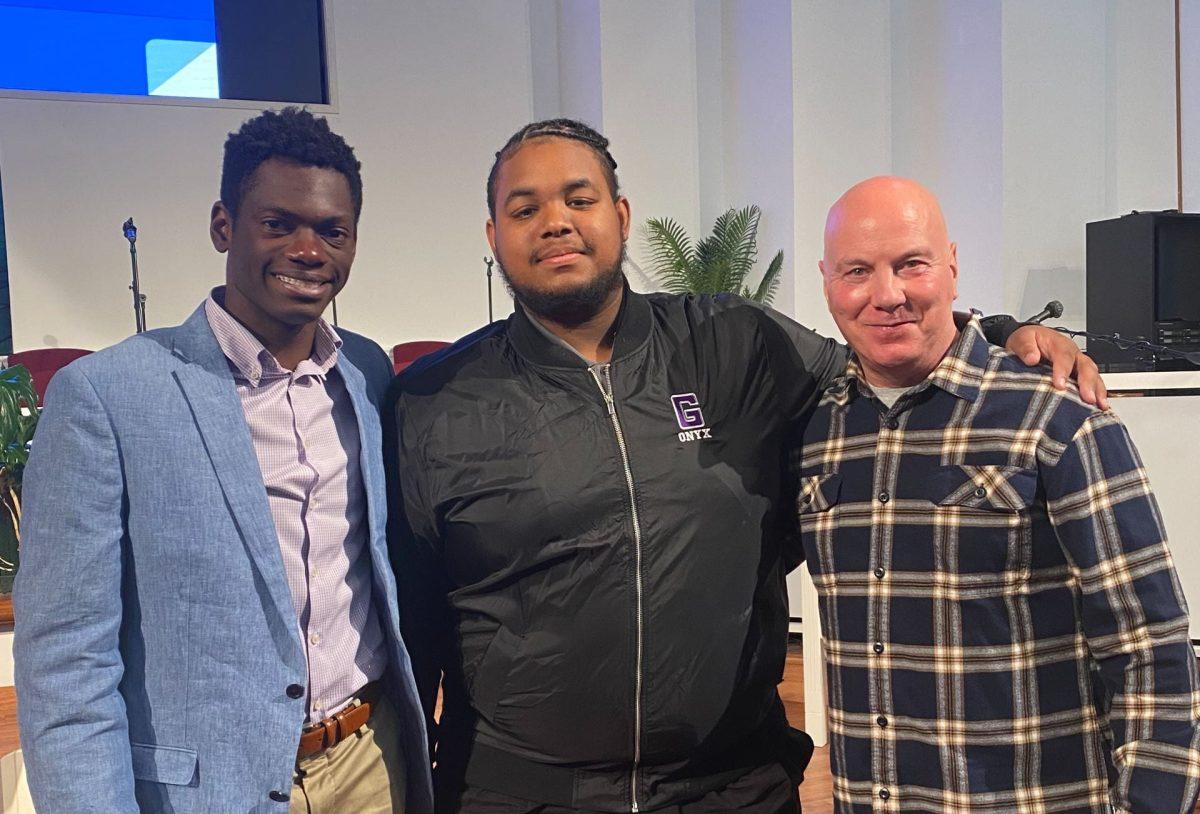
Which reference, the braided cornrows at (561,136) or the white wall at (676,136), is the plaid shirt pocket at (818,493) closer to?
the braided cornrows at (561,136)

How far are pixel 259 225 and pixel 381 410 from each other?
43 cm

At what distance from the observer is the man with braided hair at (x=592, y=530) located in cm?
176

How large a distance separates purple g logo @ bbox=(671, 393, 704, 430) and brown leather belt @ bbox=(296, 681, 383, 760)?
668mm

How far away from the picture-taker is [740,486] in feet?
6.01

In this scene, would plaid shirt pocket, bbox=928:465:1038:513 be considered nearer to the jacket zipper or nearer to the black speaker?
the jacket zipper

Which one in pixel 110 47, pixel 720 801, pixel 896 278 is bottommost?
pixel 720 801

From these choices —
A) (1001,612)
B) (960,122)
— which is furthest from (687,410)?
(960,122)

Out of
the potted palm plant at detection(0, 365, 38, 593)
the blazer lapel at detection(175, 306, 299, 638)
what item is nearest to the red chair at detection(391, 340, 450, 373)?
the potted palm plant at detection(0, 365, 38, 593)

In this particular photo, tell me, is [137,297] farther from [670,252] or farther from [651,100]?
[651,100]

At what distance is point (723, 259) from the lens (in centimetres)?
761

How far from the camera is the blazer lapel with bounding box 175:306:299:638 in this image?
1.49 metres

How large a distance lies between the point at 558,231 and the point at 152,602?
2.91 feet

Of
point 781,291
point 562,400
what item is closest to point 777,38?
point 781,291

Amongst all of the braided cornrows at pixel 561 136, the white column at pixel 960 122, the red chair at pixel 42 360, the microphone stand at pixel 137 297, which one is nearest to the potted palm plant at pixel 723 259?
the white column at pixel 960 122
